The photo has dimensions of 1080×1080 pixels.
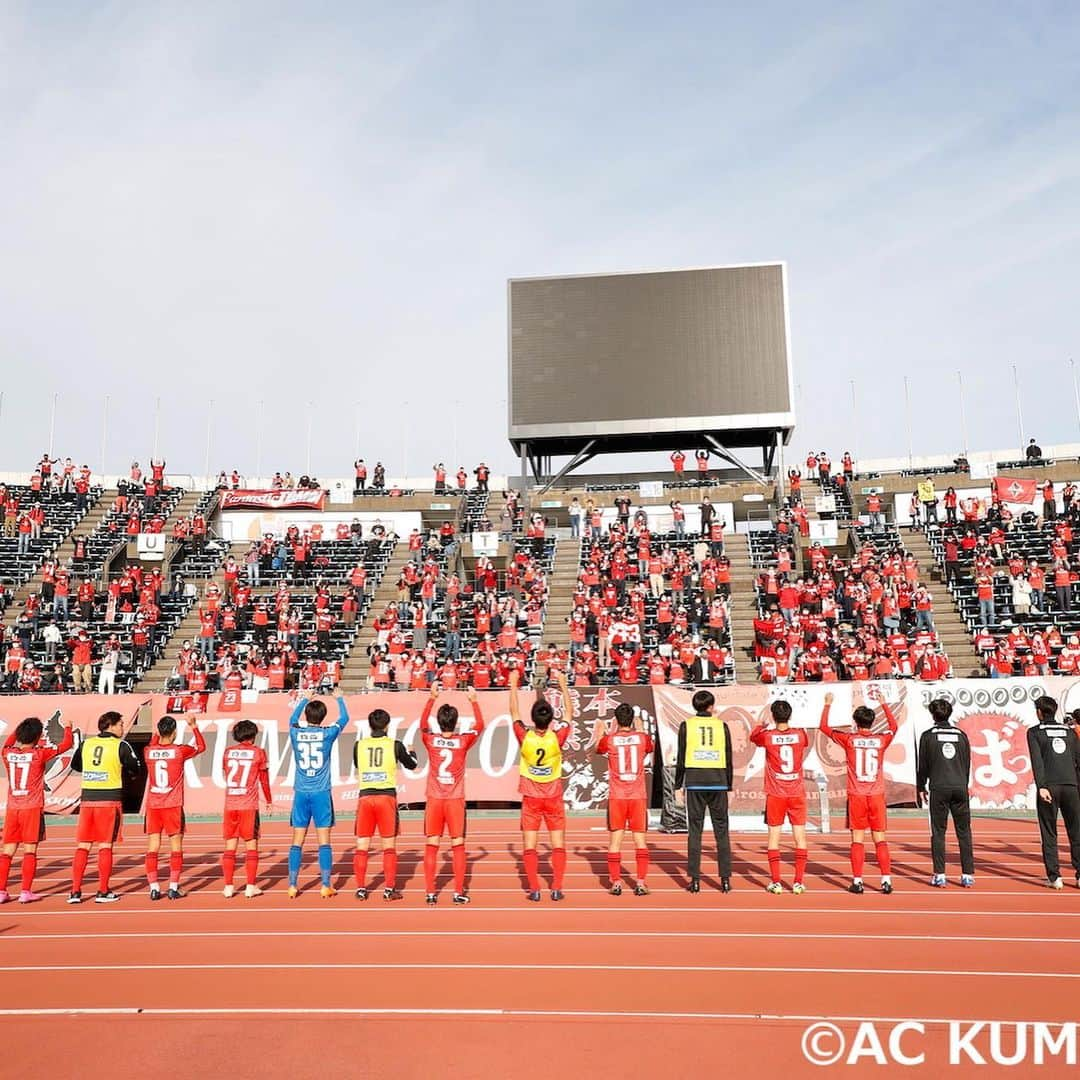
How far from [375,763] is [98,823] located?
3.02 m

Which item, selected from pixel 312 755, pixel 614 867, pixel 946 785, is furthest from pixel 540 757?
pixel 946 785

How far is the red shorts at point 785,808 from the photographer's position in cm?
1036

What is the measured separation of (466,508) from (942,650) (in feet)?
58.0

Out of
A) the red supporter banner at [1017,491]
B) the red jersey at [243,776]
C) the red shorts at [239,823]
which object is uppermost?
the red supporter banner at [1017,491]

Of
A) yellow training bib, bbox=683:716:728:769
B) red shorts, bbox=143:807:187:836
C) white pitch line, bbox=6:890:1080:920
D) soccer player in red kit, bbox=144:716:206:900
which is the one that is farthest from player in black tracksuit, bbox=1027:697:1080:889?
red shorts, bbox=143:807:187:836

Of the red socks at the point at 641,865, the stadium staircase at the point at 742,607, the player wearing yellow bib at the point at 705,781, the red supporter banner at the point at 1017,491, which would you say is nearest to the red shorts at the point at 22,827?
the red socks at the point at 641,865

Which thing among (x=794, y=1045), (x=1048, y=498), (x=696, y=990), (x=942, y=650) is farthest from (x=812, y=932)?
(x=1048, y=498)

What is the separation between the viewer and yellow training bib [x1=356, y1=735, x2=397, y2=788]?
34.5 feet

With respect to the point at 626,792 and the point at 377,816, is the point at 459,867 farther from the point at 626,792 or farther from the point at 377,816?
the point at 626,792

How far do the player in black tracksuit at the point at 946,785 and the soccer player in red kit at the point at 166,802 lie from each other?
307 inches

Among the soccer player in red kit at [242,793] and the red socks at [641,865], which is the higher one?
the soccer player in red kit at [242,793]

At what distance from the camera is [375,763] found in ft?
34.6

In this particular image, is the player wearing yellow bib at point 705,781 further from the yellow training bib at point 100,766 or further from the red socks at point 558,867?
the yellow training bib at point 100,766

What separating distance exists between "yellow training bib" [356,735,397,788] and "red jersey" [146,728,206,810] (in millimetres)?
1821
